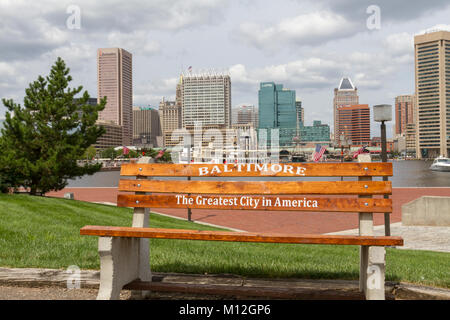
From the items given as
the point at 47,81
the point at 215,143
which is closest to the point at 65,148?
the point at 47,81

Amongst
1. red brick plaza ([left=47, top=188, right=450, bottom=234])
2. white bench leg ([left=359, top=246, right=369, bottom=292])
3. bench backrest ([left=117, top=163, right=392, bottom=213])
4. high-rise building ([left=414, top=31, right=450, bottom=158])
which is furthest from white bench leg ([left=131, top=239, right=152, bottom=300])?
high-rise building ([left=414, top=31, right=450, bottom=158])

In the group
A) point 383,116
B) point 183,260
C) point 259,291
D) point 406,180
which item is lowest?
point 406,180

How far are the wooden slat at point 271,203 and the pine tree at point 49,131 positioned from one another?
12802 millimetres

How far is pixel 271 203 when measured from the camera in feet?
11.5

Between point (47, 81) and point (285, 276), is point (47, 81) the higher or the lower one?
the higher one

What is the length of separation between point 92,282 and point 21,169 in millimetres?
12641

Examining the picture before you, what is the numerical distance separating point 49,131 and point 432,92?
17775cm

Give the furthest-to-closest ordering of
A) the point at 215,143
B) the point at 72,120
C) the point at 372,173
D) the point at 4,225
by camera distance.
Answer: the point at 215,143 → the point at 72,120 → the point at 4,225 → the point at 372,173

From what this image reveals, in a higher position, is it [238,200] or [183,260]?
[238,200]

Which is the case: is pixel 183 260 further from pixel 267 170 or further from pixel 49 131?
pixel 49 131

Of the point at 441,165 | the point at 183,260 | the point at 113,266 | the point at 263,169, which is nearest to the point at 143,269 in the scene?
the point at 113,266

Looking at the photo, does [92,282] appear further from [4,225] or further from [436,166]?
[436,166]

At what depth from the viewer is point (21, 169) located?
14.9m

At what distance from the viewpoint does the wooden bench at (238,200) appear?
323 centimetres
